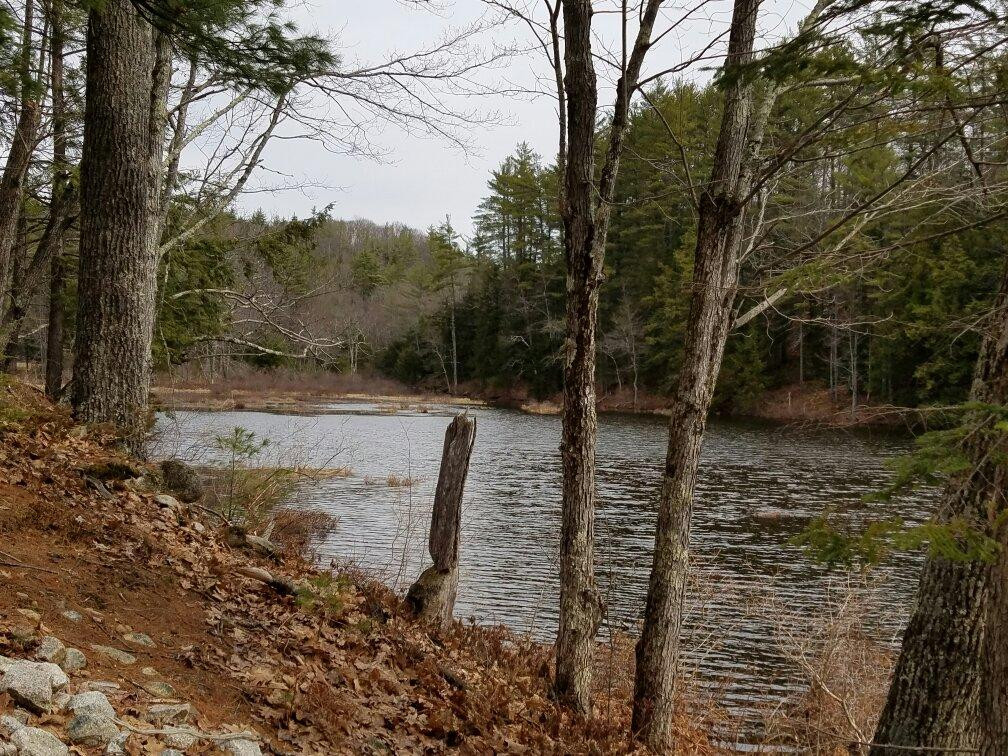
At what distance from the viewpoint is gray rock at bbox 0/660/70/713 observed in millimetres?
2953

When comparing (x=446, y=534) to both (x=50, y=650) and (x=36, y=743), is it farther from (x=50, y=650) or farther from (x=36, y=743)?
(x=36, y=743)

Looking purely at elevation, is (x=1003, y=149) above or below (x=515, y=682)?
above

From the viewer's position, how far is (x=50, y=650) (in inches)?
137

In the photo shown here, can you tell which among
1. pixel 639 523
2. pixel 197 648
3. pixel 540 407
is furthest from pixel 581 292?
pixel 540 407

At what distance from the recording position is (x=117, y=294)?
660 cm

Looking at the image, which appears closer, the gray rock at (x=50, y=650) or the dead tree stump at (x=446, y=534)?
the gray rock at (x=50, y=650)

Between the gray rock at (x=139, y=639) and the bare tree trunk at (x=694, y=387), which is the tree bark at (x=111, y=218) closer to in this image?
the gray rock at (x=139, y=639)

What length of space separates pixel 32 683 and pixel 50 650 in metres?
0.49

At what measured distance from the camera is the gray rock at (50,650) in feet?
11.2

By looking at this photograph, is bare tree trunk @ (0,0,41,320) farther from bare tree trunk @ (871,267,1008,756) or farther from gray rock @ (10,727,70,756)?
bare tree trunk @ (871,267,1008,756)

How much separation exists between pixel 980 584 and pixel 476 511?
13.0 meters

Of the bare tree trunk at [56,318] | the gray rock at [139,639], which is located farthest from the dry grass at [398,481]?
the gray rock at [139,639]

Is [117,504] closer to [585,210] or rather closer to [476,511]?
[585,210]

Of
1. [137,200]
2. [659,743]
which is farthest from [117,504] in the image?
[659,743]
